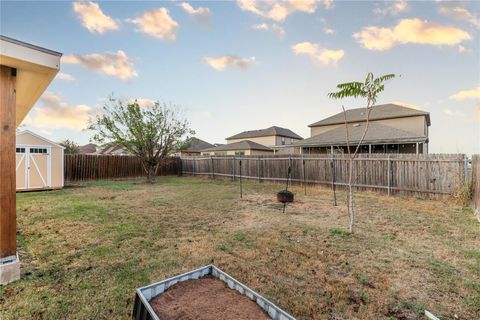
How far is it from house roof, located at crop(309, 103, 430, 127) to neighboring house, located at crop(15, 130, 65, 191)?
67.5 ft

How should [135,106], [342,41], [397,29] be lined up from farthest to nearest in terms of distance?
[135,106] < [342,41] < [397,29]

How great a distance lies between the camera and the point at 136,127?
13211 millimetres

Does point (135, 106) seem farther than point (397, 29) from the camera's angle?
Yes

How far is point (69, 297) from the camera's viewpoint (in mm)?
2342

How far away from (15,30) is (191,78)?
709 centimetres

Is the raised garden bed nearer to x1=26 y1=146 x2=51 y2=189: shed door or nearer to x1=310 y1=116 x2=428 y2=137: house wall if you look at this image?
x1=26 y1=146 x2=51 y2=189: shed door

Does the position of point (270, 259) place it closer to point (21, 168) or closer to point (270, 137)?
point (21, 168)

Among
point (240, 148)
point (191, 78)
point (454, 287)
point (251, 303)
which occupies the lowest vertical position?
point (454, 287)

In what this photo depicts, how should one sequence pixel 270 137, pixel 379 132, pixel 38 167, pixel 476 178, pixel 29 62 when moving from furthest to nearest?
pixel 270 137, pixel 379 132, pixel 38 167, pixel 476 178, pixel 29 62

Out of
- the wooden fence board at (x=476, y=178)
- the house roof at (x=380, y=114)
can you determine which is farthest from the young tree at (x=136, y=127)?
the house roof at (x=380, y=114)

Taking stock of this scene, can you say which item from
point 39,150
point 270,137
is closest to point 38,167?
point 39,150

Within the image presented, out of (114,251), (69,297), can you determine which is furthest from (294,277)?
(114,251)

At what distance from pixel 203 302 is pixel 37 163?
13023 millimetres

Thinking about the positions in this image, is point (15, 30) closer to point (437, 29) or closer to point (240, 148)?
point (437, 29)
